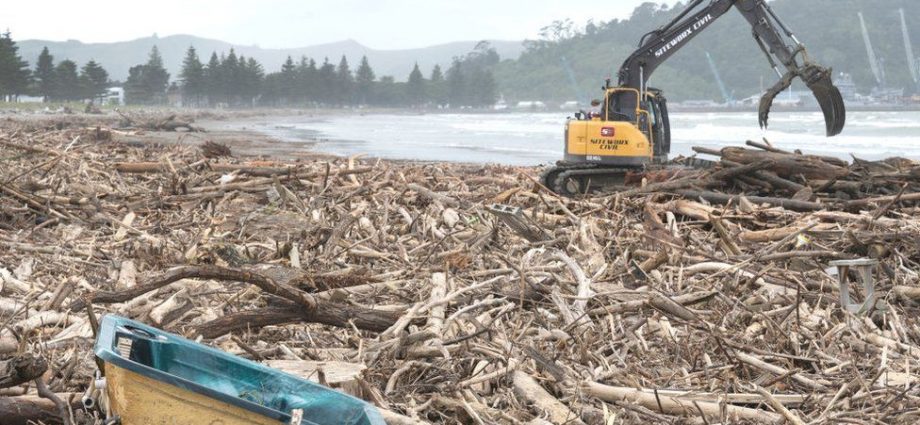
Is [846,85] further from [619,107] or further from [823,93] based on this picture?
[823,93]

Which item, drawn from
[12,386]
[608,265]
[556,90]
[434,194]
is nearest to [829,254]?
[608,265]

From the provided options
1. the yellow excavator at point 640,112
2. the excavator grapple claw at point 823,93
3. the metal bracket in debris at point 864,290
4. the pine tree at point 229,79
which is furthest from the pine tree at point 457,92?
the metal bracket in debris at point 864,290

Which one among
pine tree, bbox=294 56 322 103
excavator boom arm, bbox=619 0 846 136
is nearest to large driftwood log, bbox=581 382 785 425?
excavator boom arm, bbox=619 0 846 136

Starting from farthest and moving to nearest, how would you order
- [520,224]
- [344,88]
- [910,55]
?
[910,55] < [344,88] < [520,224]

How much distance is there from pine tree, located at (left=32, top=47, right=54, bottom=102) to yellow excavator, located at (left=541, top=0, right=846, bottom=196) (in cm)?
9352

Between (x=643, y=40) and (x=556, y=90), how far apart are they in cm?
18174

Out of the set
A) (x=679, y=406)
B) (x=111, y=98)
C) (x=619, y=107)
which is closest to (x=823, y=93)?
(x=619, y=107)

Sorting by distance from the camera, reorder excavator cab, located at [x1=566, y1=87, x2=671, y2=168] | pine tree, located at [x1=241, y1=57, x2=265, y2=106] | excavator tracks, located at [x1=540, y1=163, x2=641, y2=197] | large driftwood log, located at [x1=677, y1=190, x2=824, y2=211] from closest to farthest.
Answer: large driftwood log, located at [x1=677, y1=190, x2=824, y2=211]
excavator cab, located at [x1=566, y1=87, x2=671, y2=168]
excavator tracks, located at [x1=540, y1=163, x2=641, y2=197]
pine tree, located at [x1=241, y1=57, x2=265, y2=106]

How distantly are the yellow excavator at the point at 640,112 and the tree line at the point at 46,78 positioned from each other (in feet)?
265

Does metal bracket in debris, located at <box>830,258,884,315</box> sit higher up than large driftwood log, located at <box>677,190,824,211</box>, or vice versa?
large driftwood log, located at <box>677,190,824,211</box>

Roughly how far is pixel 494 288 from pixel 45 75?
10228 cm

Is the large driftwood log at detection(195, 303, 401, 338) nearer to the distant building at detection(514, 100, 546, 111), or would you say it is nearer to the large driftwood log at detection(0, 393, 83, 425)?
the large driftwood log at detection(0, 393, 83, 425)

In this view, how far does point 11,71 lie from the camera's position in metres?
84.1

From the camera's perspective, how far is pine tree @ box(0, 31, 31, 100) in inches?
3285
